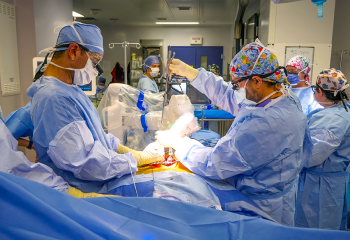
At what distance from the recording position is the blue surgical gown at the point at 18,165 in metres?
1.05

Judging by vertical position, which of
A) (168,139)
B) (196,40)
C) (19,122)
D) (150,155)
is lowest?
(150,155)

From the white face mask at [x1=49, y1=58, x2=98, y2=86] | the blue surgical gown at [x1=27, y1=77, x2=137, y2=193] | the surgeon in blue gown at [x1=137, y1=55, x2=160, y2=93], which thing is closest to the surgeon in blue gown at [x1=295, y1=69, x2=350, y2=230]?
the blue surgical gown at [x1=27, y1=77, x2=137, y2=193]

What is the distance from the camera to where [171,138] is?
5.60 ft

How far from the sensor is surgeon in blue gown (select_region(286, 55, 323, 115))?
3244mm

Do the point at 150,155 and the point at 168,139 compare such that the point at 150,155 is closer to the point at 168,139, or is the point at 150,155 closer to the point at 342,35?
the point at 168,139

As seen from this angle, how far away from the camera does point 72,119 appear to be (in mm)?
1318

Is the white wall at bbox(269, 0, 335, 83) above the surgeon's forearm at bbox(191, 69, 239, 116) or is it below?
above

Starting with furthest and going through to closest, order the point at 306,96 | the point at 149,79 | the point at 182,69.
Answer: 1. the point at 149,79
2. the point at 306,96
3. the point at 182,69

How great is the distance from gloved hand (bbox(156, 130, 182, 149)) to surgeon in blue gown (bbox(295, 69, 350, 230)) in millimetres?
1231

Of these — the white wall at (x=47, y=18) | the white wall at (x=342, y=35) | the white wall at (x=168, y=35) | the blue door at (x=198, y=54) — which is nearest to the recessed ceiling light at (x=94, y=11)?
the white wall at (x=168, y=35)

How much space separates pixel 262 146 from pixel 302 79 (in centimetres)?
242

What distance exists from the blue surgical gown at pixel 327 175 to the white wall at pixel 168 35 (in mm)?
6733

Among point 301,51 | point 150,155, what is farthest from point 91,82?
point 301,51

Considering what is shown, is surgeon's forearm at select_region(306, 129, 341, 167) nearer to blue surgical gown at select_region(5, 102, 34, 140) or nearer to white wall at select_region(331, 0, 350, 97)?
blue surgical gown at select_region(5, 102, 34, 140)
